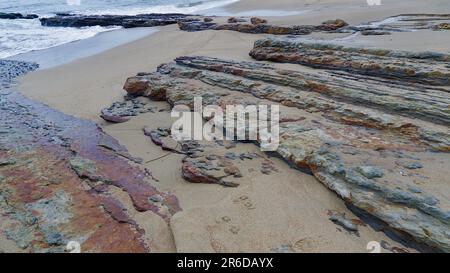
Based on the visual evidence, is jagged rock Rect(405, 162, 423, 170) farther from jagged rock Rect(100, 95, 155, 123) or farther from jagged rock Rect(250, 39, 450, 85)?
jagged rock Rect(100, 95, 155, 123)

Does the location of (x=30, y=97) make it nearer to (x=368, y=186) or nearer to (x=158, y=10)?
(x=368, y=186)

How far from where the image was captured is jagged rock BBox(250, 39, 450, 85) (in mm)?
4656

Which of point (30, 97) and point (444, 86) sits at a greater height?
point (444, 86)

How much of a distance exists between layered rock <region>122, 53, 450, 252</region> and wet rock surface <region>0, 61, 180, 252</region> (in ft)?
2.85

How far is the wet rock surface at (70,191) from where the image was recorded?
2.75 meters

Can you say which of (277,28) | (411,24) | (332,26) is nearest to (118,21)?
(277,28)

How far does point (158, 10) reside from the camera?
25562mm

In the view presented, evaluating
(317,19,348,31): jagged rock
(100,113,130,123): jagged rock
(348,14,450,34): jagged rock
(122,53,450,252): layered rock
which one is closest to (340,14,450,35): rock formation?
(348,14,450,34): jagged rock

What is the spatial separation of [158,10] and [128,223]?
25.4 meters

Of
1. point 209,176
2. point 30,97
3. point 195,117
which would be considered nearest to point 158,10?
point 30,97

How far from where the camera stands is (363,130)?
3.75 meters

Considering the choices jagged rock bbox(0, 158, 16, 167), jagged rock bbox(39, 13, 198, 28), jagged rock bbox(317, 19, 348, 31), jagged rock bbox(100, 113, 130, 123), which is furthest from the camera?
jagged rock bbox(39, 13, 198, 28)

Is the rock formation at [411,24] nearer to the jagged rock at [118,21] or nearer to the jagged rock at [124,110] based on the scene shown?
the jagged rock at [124,110]

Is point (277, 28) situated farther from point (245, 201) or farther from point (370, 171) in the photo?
point (245, 201)
